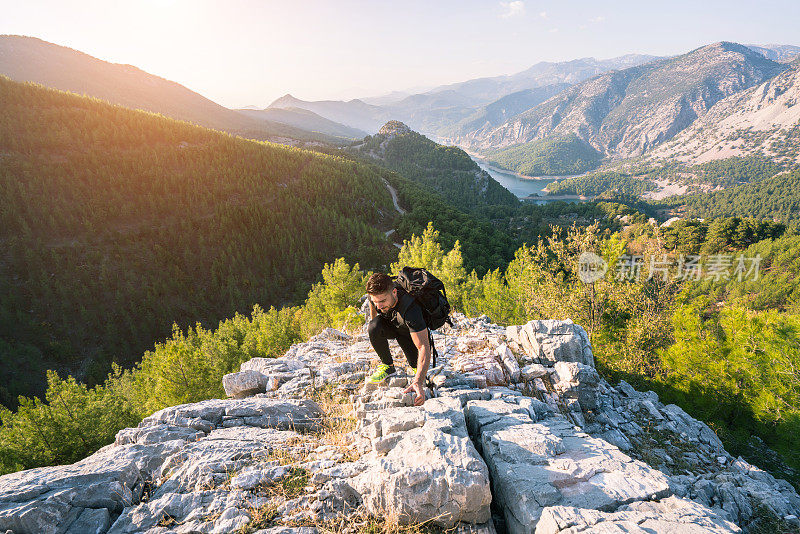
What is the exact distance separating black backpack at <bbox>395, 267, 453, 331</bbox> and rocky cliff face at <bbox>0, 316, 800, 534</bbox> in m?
2.01

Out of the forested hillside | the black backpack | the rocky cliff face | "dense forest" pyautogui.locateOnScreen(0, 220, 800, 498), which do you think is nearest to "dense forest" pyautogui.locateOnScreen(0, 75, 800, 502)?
"dense forest" pyautogui.locateOnScreen(0, 220, 800, 498)

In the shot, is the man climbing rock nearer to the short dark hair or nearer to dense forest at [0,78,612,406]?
the short dark hair

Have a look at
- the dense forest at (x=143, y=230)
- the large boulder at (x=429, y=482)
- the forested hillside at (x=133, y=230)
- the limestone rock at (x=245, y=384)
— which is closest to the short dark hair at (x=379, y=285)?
the large boulder at (x=429, y=482)

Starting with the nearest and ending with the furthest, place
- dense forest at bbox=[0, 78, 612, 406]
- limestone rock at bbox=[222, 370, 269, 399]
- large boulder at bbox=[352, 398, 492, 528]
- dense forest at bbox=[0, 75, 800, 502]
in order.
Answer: large boulder at bbox=[352, 398, 492, 528]
limestone rock at bbox=[222, 370, 269, 399]
dense forest at bbox=[0, 75, 800, 502]
dense forest at bbox=[0, 78, 612, 406]

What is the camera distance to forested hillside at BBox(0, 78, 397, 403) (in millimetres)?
49031

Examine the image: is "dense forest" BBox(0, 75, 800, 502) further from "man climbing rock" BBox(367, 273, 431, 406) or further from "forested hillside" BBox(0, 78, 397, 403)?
"man climbing rock" BBox(367, 273, 431, 406)

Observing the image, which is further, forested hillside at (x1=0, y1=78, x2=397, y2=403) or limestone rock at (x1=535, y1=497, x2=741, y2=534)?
forested hillside at (x1=0, y1=78, x2=397, y2=403)

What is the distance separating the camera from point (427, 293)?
6.70 meters

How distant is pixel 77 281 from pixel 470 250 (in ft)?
231

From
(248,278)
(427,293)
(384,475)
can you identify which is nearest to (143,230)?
(248,278)

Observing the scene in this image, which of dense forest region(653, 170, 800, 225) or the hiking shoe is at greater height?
the hiking shoe

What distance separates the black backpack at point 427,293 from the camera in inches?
260

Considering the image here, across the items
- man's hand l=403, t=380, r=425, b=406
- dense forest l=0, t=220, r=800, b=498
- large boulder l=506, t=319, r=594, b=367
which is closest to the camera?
man's hand l=403, t=380, r=425, b=406

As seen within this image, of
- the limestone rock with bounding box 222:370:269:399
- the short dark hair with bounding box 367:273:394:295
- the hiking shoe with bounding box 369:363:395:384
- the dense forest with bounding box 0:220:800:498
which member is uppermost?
the short dark hair with bounding box 367:273:394:295
